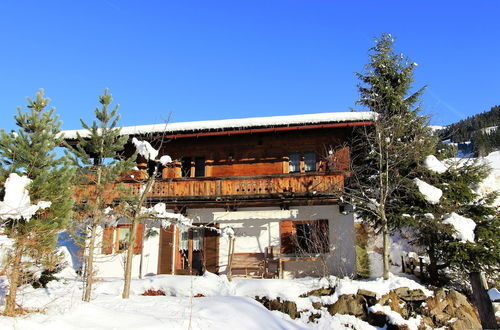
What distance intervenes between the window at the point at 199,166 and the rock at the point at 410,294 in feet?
35.1

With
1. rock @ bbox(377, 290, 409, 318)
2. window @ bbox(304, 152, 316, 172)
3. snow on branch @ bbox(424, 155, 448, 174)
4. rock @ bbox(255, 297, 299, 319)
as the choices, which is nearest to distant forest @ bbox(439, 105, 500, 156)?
window @ bbox(304, 152, 316, 172)

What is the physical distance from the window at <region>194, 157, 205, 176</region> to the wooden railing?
2.61 m

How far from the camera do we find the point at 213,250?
1641cm

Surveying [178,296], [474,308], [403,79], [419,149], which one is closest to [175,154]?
[178,296]

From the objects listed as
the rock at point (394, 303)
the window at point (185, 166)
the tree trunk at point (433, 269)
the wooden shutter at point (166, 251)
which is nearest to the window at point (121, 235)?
the wooden shutter at point (166, 251)

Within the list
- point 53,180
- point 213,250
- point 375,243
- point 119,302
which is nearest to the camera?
point 53,180

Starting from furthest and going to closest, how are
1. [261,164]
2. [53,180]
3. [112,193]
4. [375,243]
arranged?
[375,243]
[261,164]
[112,193]
[53,180]

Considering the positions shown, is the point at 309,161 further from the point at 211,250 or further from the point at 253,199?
the point at 211,250

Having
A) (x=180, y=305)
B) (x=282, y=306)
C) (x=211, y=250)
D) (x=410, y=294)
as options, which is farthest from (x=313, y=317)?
(x=211, y=250)

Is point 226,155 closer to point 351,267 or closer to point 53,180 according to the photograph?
point 351,267

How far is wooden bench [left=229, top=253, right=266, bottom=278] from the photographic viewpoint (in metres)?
15.4

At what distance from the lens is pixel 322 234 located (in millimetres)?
15500

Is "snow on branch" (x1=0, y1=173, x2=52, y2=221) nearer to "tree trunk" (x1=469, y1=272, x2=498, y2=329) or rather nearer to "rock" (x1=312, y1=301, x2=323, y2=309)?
"rock" (x1=312, y1=301, x2=323, y2=309)

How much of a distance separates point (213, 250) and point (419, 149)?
9.89 metres
